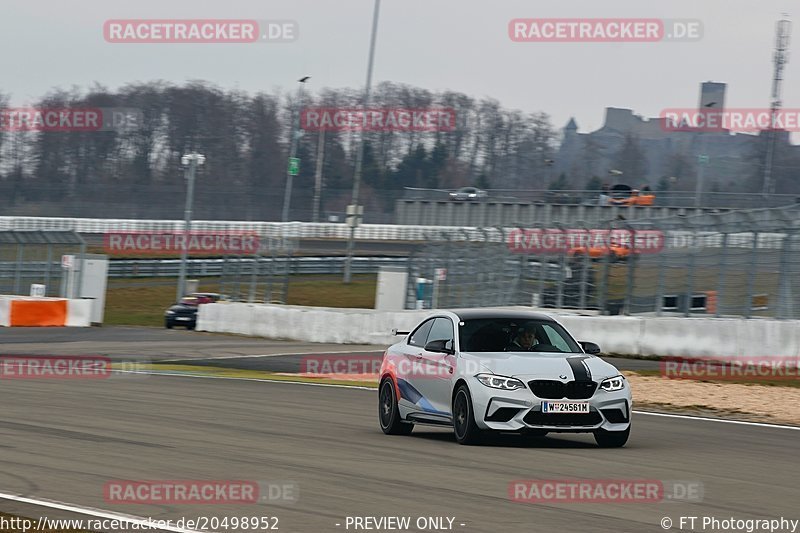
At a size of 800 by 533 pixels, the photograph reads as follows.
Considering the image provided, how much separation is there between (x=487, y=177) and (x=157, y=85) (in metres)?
27.3

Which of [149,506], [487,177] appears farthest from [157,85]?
[149,506]

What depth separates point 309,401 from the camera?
659 inches

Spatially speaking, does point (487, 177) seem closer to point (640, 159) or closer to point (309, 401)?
point (640, 159)

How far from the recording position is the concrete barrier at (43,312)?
126 ft

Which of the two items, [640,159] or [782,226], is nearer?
[782,226]

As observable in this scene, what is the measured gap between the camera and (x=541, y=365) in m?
11.1

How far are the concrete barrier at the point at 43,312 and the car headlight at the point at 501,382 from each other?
29.9 m

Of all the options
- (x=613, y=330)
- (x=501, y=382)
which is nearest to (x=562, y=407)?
(x=501, y=382)

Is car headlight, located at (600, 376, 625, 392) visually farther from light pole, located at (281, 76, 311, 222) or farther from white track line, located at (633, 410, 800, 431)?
light pole, located at (281, 76, 311, 222)

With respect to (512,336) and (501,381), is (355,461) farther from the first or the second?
(512,336)

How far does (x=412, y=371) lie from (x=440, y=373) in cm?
63

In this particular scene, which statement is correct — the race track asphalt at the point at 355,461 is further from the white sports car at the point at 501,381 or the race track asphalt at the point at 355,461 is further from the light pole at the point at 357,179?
Answer: the light pole at the point at 357,179

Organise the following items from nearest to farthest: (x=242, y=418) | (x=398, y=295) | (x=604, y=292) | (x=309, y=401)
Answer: (x=242, y=418) → (x=309, y=401) → (x=604, y=292) → (x=398, y=295)

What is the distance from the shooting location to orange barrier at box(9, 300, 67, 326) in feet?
126
